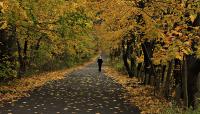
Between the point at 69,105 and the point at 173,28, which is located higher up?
the point at 173,28

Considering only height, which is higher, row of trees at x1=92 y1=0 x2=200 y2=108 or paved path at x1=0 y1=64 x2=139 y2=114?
row of trees at x1=92 y1=0 x2=200 y2=108

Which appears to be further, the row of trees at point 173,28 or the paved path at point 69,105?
the paved path at point 69,105

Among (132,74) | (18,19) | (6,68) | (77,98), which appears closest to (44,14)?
(18,19)

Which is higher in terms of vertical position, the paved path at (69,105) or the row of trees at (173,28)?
the row of trees at (173,28)

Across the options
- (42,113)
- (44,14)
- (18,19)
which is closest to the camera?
(42,113)

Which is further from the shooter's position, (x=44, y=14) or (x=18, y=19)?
(x=44, y=14)

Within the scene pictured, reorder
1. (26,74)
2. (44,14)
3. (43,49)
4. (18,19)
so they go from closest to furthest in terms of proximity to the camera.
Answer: (18,19), (44,14), (26,74), (43,49)

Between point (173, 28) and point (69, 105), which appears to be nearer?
point (173, 28)

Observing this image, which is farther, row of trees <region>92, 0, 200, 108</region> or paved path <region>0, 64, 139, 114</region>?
paved path <region>0, 64, 139, 114</region>

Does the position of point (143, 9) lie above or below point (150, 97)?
above

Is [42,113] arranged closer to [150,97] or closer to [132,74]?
[150,97]

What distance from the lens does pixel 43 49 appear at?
37.1 m

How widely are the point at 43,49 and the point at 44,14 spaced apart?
1462cm

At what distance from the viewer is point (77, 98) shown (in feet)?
61.7
